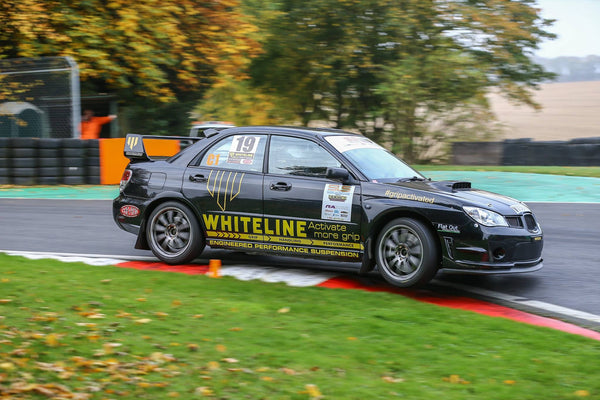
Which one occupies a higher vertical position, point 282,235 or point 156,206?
point 156,206

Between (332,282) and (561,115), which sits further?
(561,115)

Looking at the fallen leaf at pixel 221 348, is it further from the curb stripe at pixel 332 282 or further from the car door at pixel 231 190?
the car door at pixel 231 190

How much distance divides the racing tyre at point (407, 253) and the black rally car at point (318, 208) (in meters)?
0.01

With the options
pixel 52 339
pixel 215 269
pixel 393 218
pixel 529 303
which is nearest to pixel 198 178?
pixel 215 269

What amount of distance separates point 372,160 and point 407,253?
1294 millimetres

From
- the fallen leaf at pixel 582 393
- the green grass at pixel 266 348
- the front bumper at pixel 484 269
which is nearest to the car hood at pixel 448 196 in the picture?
the front bumper at pixel 484 269

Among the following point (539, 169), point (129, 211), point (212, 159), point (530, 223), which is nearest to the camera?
point (530, 223)

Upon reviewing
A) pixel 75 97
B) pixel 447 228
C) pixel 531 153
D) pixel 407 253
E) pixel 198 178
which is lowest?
pixel 407 253

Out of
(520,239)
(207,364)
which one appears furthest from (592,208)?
(207,364)

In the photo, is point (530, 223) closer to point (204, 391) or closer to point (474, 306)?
point (474, 306)

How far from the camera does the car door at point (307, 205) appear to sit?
24.5ft

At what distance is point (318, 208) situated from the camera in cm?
759

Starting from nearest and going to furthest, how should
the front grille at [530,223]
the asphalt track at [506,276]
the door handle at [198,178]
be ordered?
the asphalt track at [506,276]
the front grille at [530,223]
the door handle at [198,178]

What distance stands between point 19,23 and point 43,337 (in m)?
15.7
